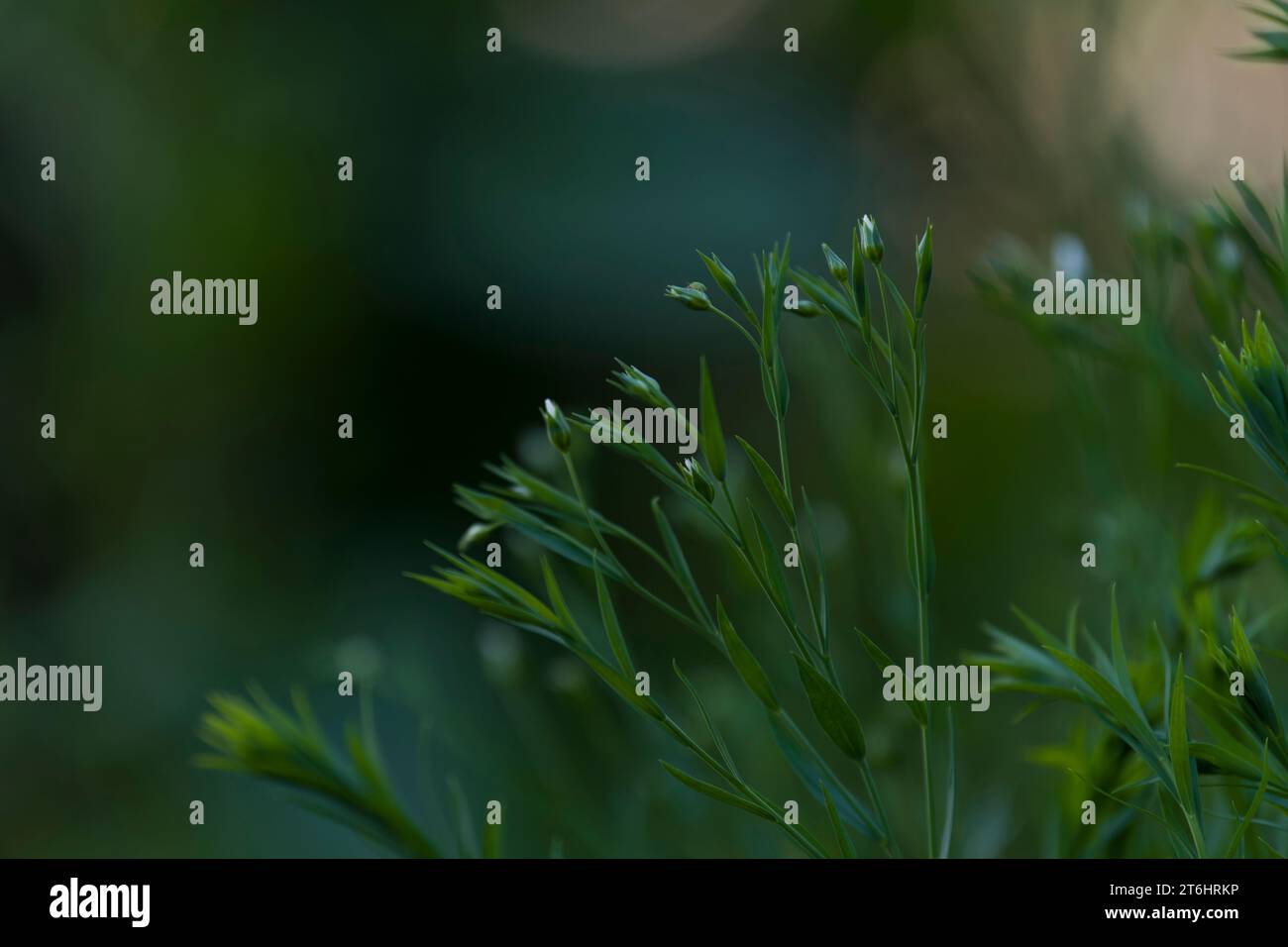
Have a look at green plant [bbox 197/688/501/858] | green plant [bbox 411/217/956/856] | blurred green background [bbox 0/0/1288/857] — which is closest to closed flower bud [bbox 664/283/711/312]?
green plant [bbox 411/217/956/856]

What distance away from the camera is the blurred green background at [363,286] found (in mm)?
1022

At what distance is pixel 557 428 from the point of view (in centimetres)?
25

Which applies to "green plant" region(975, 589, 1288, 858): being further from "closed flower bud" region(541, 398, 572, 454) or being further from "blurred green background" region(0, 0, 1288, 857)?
"blurred green background" region(0, 0, 1288, 857)

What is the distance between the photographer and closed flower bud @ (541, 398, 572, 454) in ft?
0.79

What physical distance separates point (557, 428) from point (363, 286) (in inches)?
39.6

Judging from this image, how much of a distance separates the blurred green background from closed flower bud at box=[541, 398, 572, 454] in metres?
0.61

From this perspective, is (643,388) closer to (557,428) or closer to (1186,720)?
(557,428)

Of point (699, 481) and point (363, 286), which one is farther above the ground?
point (363, 286)

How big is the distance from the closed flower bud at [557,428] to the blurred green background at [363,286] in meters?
0.61

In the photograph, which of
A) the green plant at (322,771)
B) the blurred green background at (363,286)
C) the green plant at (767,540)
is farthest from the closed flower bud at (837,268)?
the blurred green background at (363,286)

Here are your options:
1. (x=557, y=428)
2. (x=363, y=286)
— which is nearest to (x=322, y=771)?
(x=557, y=428)

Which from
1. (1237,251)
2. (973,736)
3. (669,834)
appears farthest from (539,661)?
(1237,251)

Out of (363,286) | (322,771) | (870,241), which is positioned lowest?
(322,771)

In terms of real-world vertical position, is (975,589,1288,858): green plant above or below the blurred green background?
below
